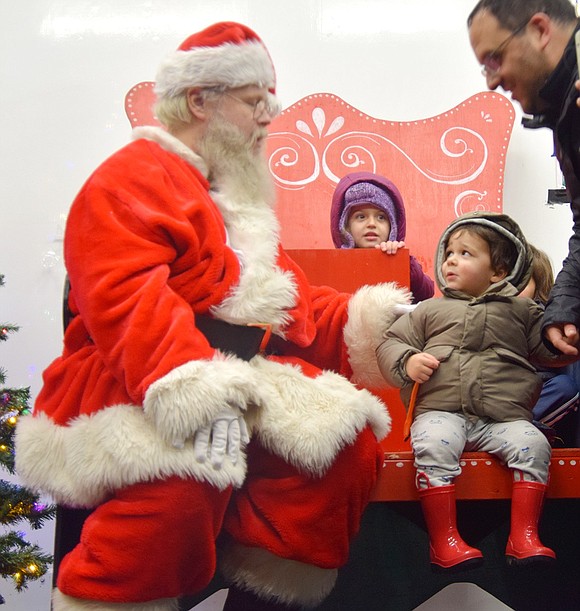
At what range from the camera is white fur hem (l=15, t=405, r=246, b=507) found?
130cm

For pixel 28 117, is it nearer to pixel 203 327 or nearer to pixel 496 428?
pixel 203 327

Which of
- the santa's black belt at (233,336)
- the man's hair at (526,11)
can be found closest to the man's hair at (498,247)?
the man's hair at (526,11)

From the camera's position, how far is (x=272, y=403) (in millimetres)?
1427

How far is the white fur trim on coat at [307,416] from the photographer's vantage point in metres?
1.39

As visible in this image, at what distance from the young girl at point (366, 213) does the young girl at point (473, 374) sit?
0.66 m

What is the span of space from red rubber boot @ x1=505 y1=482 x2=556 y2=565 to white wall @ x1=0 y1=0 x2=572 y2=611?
1.54 m

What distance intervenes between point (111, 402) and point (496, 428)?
0.83 metres

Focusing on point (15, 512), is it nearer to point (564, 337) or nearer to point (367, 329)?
point (367, 329)

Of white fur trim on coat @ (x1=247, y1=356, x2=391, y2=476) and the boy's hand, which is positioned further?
the boy's hand

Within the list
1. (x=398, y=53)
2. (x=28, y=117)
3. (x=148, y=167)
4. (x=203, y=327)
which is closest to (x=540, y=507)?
(x=203, y=327)

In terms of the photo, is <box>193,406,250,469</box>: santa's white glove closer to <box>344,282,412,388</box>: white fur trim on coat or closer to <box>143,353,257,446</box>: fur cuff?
<box>143,353,257,446</box>: fur cuff

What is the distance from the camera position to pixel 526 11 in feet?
5.80

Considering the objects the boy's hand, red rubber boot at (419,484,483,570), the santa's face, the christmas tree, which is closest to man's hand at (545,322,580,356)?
red rubber boot at (419,484,483,570)

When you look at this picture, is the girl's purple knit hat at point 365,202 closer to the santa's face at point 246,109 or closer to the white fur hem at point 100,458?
the santa's face at point 246,109
